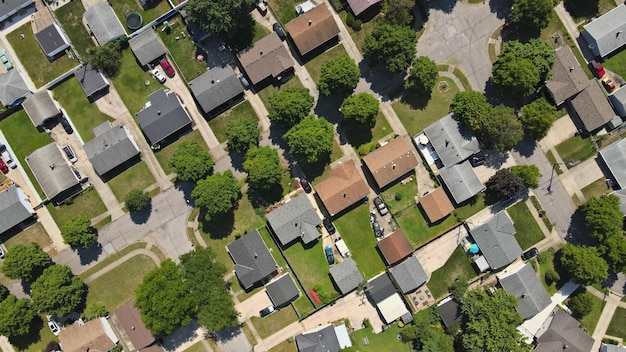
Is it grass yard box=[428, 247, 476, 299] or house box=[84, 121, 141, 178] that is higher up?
house box=[84, 121, 141, 178]

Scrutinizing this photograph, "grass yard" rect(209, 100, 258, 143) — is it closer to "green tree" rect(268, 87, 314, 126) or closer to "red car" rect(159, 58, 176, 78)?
"green tree" rect(268, 87, 314, 126)

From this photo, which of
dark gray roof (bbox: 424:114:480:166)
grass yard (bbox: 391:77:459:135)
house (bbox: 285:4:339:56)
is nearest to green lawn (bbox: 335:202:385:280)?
dark gray roof (bbox: 424:114:480:166)

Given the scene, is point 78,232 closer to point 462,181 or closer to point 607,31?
point 462,181

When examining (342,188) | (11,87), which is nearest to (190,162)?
(342,188)

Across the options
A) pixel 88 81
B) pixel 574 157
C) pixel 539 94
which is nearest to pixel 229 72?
pixel 88 81

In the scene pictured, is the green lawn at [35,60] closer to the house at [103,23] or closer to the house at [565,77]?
the house at [103,23]

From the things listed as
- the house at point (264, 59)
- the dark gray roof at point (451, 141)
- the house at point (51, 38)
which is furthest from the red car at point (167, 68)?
the dark gray roof at point (451, 141)
